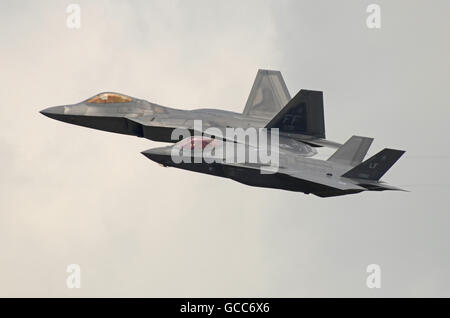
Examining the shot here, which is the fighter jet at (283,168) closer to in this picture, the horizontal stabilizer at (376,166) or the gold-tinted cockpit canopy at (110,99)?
the horizontal stabilizer at (376,166)

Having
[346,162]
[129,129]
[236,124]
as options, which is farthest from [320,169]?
[129,129]

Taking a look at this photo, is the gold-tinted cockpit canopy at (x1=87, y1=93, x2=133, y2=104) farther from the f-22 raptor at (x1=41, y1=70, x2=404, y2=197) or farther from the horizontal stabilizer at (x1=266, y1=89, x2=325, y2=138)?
the horizontal stabilizer at (x1=266, y1=89, x2=325, y2=138)

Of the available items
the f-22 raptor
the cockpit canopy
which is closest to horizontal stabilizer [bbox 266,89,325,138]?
the f-22 raptor

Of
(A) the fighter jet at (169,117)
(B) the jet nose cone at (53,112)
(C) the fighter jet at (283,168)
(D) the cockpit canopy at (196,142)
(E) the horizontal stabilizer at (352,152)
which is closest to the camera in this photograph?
(C) the fighter jet at (283,168)

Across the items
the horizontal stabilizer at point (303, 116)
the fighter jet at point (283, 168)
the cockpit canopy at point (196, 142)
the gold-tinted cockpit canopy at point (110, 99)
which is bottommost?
the fighter jet at point (283, 168)

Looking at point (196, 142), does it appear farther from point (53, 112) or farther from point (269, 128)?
point (53, 112)

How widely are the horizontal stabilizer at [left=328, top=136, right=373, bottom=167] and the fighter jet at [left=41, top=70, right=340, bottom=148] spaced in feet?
7.24

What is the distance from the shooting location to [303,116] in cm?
6450

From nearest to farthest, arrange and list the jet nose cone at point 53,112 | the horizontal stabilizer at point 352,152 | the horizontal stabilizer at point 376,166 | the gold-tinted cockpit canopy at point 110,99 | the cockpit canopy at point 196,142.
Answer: the horizontal stabilizer at point 376,166 → the cockpit canopy at point 196,142 → the horizontal stabilizer at point 352,152 → the jet nose cone at point 53,112 → the gold-tinted cockpit canopy at point 110,99

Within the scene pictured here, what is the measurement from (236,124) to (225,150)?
5.56m

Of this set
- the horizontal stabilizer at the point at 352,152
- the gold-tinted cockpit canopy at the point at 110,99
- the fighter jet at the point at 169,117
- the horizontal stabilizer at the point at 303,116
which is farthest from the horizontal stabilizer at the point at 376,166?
the gold-tinted cockpit canopy at the point at 110,99

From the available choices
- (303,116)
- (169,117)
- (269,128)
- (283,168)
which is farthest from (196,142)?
(303,116)

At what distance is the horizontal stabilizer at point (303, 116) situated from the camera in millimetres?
64312

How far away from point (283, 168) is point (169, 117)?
8733 millimetres
